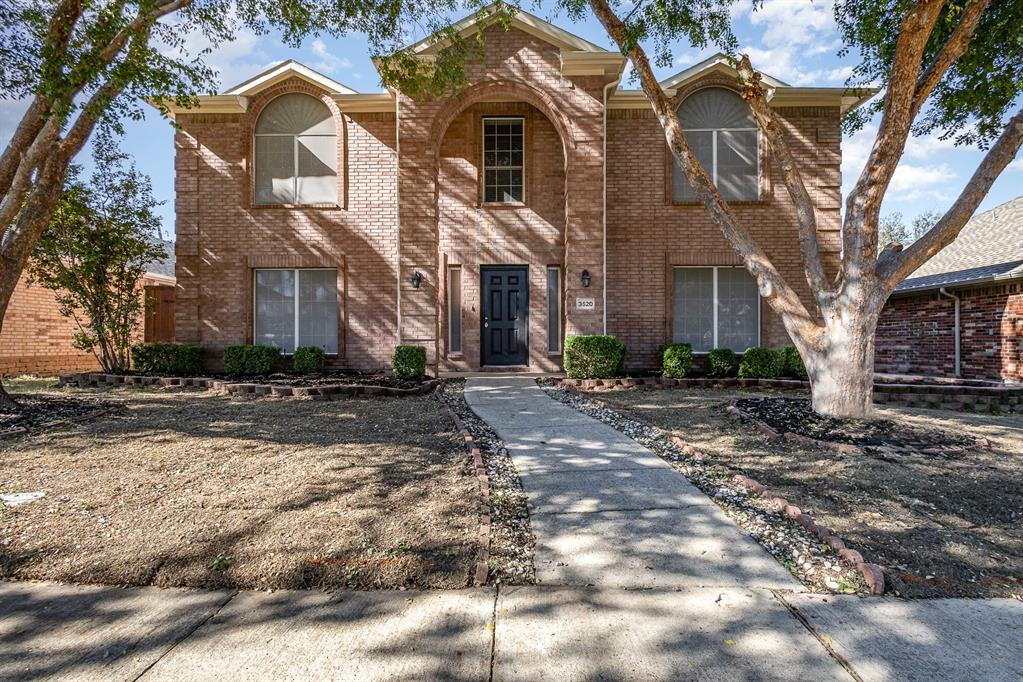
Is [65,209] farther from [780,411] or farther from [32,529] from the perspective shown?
[780,411]

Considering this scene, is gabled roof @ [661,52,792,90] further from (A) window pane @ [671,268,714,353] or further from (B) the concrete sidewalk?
(B) the concrete sidewalk

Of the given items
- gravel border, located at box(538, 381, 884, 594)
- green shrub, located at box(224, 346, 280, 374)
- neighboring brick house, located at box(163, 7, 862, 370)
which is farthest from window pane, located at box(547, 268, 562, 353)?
gravel border, located at box(538, 381, 884, 594)

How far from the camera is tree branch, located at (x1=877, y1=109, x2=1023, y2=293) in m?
5.98

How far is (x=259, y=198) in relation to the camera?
1177 cm

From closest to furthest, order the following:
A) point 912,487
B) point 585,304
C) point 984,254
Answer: point 912,487, point 585,304, point 984,254

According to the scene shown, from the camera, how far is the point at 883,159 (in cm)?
602

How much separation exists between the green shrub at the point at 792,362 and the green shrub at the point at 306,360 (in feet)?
30.3

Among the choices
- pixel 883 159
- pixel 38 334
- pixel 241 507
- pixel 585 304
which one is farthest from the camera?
pixel 38 334

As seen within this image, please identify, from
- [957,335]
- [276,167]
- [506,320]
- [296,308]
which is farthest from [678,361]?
[276,167]

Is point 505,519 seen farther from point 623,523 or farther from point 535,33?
point 535,33

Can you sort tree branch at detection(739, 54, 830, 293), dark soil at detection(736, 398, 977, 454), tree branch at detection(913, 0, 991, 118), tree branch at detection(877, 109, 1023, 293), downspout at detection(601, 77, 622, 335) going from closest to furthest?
dark soil at detection(736, 398, 977, 454), tree branch at detection(913, 0, 991, 118), tree branch at detection(877, 109, 1023, 293), tree branch at detection(739, 54, 830, 293), downspout at detection(601, 77, 622, 335)

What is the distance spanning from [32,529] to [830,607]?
14.3ft

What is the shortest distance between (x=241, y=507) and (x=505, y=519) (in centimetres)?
173

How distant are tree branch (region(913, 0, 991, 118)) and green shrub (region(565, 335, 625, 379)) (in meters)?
5.42
